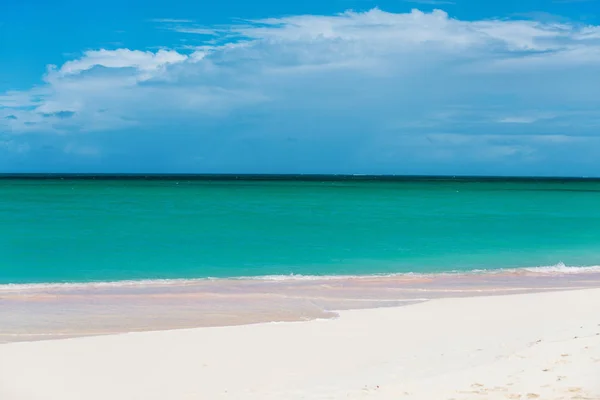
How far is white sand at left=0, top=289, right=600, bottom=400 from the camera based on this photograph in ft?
22.0

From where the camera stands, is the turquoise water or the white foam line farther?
the turquoise water

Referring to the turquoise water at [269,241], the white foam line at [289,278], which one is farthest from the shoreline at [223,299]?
the turquoise water at [269,241]

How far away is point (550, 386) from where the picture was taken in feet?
21.1

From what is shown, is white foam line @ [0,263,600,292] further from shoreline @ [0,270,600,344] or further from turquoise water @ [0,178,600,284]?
turquoise water @ [0,178,600,284]

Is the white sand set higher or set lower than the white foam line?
higher

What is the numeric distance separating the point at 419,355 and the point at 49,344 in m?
4.68

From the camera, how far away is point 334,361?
26.3 ft

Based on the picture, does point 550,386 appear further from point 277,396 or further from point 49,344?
point 49,344

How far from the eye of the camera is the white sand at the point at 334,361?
6.71m

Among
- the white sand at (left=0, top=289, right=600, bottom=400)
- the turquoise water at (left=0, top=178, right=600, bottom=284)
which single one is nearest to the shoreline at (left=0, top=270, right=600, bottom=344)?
the white sand at (left=0, top=289, right=600, bottom=400)

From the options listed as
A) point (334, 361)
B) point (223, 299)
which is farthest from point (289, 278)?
point (334, 361)

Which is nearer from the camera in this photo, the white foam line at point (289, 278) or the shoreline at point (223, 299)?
the shoreline at point (223, 299)

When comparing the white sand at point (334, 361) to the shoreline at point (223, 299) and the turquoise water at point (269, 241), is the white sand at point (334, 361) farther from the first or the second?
the turquoise water at point (269, 241)

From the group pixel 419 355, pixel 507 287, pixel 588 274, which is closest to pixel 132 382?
pixel 419 355
